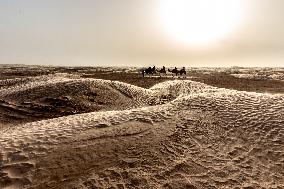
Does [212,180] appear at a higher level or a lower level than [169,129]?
lower

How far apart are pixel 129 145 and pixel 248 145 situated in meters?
2.41

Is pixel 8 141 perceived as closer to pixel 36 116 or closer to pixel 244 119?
pixel 244 119

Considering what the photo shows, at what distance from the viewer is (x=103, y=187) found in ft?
21.3

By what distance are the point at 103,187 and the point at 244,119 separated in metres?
3.96

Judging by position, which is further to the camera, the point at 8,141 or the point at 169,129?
the point at 169,129

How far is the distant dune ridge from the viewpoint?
675 centimetres

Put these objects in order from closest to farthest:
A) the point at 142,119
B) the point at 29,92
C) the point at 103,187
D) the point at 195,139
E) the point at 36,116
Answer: the point at 103,187
the point at 195,139
the point at 142,119
the point at 36,116
the point at 29,92

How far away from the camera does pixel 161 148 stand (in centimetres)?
773

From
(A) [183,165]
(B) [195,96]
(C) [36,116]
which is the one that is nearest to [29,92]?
(C) [36,116]

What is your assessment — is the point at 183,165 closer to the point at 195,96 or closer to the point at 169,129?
the point at 169,129

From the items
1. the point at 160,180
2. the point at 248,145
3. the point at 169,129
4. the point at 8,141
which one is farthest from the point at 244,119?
the point at 8,141

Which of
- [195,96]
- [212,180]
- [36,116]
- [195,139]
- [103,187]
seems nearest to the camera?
[103,187]

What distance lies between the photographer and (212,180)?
695cm

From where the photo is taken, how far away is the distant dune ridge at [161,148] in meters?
6.75
